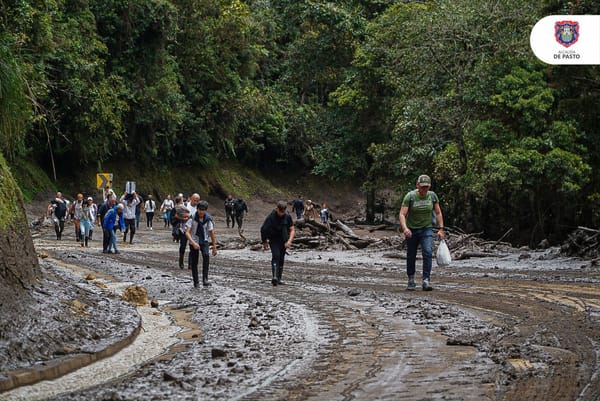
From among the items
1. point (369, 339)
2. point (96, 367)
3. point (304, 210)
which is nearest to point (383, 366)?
point (369, 339)

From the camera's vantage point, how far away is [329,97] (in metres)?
54.7

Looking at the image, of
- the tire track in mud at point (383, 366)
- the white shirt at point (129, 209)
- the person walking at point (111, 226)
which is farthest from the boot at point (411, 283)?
the white shirt at point (129, 209)

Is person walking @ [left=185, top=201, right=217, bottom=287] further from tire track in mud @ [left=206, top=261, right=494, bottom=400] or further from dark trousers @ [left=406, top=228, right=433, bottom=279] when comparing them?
tire track in mud @ [left=206, top=261, right=494, bottom=400]

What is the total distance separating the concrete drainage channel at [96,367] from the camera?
24.4ft

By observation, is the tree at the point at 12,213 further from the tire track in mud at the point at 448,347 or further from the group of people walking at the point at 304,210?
the group of people walking at the point at 304,210

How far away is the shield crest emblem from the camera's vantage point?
19.3 metres

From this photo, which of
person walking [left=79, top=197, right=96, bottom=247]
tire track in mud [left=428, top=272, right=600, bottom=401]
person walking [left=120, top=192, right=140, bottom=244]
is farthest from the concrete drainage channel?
person walking [left=120, top=192, right=140, bottom=244]

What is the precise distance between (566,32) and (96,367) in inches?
584

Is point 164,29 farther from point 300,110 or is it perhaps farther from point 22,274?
point 22,274

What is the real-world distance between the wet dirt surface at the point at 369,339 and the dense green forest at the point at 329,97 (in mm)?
4291

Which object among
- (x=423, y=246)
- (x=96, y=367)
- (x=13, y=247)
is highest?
(x=13, y=247)

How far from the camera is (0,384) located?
24.0 ft

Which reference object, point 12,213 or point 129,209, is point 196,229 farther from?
point 129,209

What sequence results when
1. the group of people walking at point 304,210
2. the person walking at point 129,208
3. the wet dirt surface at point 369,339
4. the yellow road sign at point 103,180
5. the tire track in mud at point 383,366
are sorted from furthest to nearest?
the group of people walking at point 304,210
the yellow road sign at point 103,180
the person walking at point 129,208
the wet dirt surface at point 369,339
the tire track in mud at point 383,366
